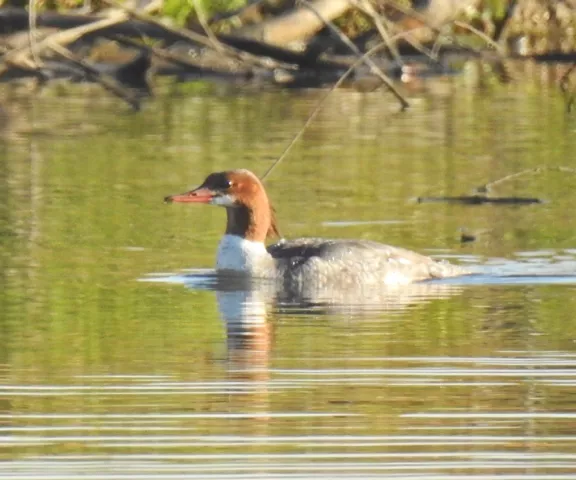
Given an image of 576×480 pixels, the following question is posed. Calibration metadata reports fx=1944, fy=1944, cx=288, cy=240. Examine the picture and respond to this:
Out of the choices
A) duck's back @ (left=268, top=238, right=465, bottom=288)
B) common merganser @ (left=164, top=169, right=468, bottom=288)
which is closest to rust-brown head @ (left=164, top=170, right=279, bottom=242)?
common merganser @ (left=164, top=169, right=468, bottom=288)

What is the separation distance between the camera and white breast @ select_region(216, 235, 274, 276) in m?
12.4

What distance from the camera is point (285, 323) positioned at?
10.2m

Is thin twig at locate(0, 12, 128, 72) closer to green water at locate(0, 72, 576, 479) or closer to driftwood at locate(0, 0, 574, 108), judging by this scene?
driftwood at locate(0, 0, 574, 108)

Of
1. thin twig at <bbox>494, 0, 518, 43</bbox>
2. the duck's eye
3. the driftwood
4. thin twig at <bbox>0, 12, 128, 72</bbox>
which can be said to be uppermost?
thin twig at <bbox>494, 0, 518, 43</bbox>

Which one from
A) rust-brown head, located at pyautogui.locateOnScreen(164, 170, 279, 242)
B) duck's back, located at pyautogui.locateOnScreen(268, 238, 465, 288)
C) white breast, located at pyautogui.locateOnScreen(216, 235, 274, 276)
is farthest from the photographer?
rust-brown head, located at pyautogui.locateOnScreen(164, 170, 279, 242)

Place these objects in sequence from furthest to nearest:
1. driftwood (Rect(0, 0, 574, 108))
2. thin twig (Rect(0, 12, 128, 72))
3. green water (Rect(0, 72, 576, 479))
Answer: driftwood (Rect(0, 0, 574, 108)) < thin twig (Rect(0, 12, 128, 72)) < green water (Rect(0, 72, 576, 479))

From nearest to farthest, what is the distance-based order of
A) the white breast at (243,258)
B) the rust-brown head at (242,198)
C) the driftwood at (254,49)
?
the white breast at (243,258), the rust-brown head at (242,198), the driftwood at (254,49)

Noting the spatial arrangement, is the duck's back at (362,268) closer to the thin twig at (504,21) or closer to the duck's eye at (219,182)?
the duck's eye at (219,182)

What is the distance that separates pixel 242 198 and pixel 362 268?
3.61ft

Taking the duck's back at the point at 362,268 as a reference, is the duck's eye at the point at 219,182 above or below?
above

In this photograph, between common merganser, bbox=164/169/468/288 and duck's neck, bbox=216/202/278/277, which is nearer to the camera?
common merganser, bbox=164/169/468/288

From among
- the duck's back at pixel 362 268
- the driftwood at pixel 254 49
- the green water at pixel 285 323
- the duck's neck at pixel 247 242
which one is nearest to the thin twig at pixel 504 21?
the driftwood at pixel 254 49

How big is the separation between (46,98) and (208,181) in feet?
42.0

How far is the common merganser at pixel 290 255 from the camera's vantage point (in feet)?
40.1
